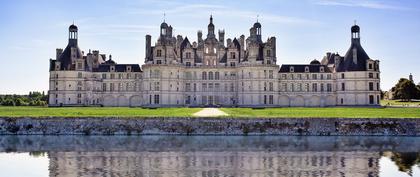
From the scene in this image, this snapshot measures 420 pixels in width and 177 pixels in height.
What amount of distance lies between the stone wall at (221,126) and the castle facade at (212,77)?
108 ft

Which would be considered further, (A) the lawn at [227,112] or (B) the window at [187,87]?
(B) the window at [187,87]

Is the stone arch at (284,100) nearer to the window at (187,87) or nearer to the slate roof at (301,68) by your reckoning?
the slate roof at (301,68)

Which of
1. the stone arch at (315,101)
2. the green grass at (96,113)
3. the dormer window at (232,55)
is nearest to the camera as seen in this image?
the green grass at (96,113)

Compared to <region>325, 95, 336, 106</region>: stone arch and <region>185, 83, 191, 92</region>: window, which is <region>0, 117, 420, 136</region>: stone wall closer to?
<region>185, 83, 191, 92</region>: window

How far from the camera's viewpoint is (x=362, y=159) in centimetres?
2414

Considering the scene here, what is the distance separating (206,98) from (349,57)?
2038cm

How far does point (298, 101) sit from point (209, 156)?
51293 mm

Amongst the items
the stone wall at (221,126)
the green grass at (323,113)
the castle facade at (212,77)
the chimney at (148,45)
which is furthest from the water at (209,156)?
the chimney at (148,45)

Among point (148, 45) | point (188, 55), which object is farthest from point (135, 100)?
point (188, 55)

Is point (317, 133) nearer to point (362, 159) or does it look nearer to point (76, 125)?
point (362, 159)

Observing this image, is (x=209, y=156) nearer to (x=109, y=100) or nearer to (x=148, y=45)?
(x=148, y=45)

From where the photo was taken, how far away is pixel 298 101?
244ft

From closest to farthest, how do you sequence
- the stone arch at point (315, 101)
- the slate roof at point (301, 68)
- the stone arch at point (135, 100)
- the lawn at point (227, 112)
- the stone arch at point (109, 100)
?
the lawn at point (227, 112), the stone arch at point (135, 100), the stone arch at point (315, 101), the slate roof at point (301, 68), the stone arch at point (109, 100)

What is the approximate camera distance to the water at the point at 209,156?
20609mm
